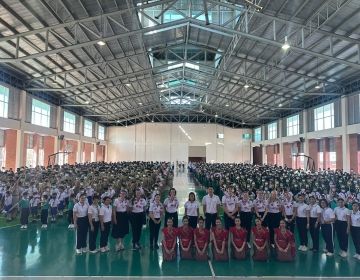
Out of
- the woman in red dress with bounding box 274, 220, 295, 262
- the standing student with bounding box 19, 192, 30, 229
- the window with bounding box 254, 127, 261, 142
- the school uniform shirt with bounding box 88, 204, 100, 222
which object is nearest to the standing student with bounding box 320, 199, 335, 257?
the woman in red dress with bounding box 274, 220, 295, 262

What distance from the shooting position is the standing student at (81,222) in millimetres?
7113

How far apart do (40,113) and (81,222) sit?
19.0m

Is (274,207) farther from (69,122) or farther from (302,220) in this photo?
(69,122)

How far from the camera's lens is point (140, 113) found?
39000 mm

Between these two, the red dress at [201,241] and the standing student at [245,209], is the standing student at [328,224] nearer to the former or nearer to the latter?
the standing student at [245,209]

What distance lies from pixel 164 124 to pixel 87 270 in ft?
119

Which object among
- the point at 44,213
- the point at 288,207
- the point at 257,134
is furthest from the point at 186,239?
the point at 257,134

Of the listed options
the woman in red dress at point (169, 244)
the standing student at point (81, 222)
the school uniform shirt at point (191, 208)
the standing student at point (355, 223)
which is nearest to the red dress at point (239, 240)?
the school uniform shirt at point (191, 208)

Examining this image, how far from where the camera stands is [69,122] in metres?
30.3

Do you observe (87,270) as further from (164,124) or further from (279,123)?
(164,124)

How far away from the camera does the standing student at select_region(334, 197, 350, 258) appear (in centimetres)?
715

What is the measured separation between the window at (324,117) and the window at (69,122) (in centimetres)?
2344

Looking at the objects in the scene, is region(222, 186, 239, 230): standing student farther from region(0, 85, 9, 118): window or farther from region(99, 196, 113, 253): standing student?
region(0, 85, 9, 118): window

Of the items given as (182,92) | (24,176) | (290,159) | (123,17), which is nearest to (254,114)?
(290,159)
